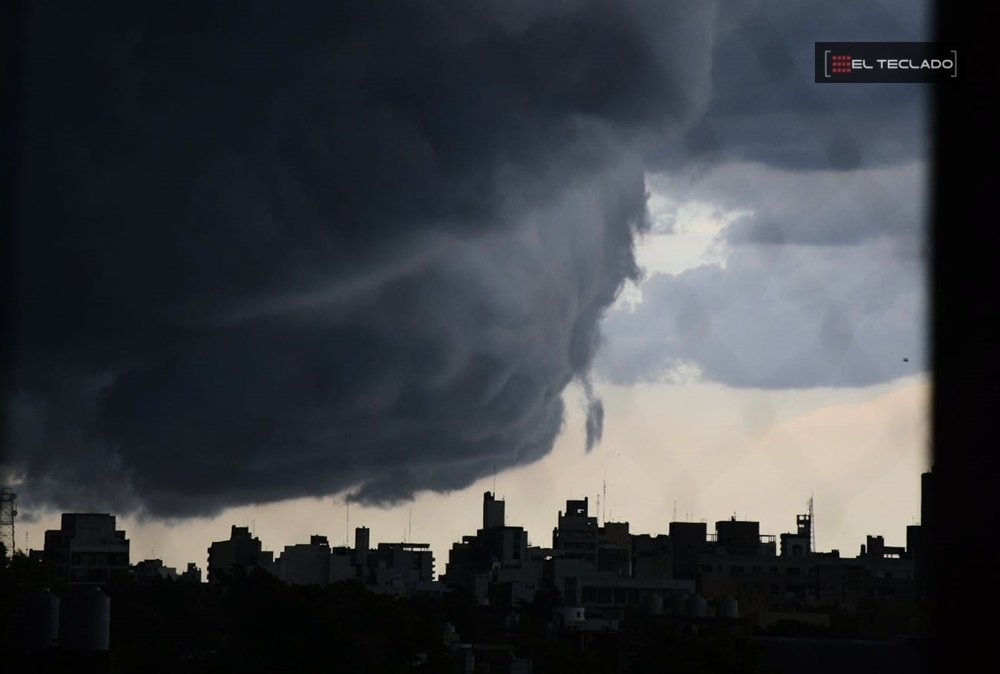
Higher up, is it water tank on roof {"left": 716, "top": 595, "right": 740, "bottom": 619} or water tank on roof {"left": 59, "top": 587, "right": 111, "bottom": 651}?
water tank on roof {"left": 716, "top": 595, "right": 740, "bottom": 619}

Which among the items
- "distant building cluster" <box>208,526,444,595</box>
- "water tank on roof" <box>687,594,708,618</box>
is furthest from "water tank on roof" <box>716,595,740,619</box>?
"distant building cluster" <box>208,526,444,595</box>

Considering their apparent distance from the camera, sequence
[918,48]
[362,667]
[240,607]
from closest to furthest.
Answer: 1. [918,48]
2. [362,667]
3. [240,607]

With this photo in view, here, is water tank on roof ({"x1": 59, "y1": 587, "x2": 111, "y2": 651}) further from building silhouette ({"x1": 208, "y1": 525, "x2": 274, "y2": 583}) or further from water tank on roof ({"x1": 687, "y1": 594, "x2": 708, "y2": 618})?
building silhouette ({"x1": 208, "y1": 525, "x2": 274, "y2": 583})

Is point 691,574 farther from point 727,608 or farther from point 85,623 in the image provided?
point 85,623

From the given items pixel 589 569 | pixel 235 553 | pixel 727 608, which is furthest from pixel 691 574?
pixel 727 608

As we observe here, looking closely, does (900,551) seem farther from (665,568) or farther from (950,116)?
(950,116)

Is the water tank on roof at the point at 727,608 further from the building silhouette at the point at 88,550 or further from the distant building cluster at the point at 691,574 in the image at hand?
the building silhouette at the point at 88,550

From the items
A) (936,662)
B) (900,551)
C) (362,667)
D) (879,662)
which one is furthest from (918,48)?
(900,551)

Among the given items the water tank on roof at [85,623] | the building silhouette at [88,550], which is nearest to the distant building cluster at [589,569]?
the building silhouette at [88,550]
